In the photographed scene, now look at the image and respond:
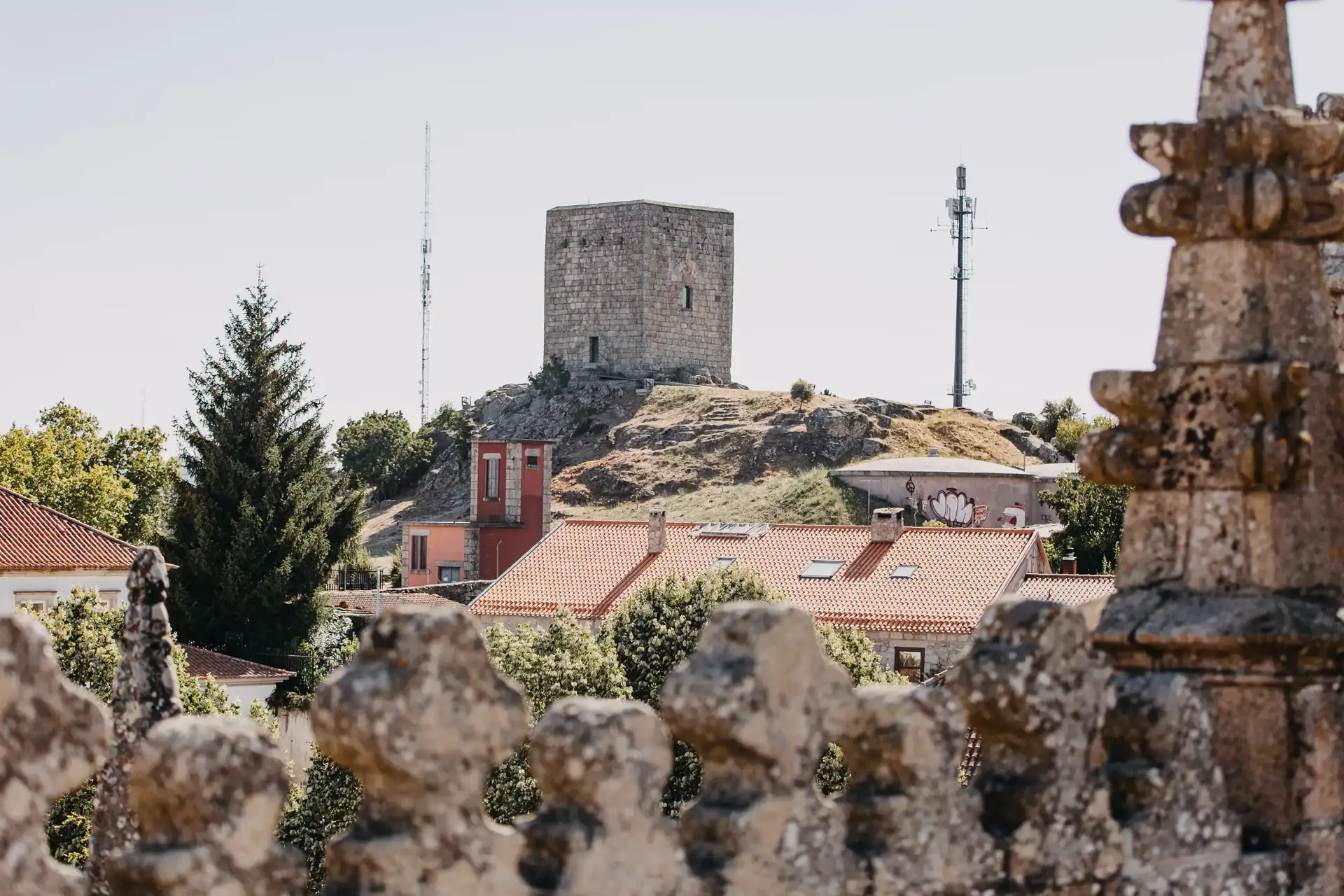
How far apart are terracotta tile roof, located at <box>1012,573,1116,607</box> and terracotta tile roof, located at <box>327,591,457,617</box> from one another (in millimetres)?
14802

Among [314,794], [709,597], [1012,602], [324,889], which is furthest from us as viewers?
[709,597]

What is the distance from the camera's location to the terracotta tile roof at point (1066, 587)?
4203cm

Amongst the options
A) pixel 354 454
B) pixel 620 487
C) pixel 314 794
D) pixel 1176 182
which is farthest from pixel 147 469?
pixel 1176 182

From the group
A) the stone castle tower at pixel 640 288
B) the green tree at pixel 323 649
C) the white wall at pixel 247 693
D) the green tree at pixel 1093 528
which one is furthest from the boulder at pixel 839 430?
the white wall at pixel 247 693

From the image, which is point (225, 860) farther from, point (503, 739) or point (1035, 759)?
point (1035, 759)

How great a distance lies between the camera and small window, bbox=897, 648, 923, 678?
4412cm

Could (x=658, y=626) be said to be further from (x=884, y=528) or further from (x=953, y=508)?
(x=953, y=508)

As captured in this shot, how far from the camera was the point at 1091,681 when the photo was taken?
5.17m

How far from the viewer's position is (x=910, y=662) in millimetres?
44438

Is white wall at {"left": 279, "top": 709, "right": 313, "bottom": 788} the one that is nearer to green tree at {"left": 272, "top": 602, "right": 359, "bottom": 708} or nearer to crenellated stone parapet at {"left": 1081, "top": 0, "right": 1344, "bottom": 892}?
green tree at {"left": 272, "top": 602, "right": 359, "bottom": 708}

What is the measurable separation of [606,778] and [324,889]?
56 centimetres

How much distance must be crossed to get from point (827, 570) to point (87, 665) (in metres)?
24.1

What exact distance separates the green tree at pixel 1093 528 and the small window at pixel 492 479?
1954cm

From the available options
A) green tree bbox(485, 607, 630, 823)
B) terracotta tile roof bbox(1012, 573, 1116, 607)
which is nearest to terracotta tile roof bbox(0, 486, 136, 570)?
green tree bbox(485, 607, 630, 823)
